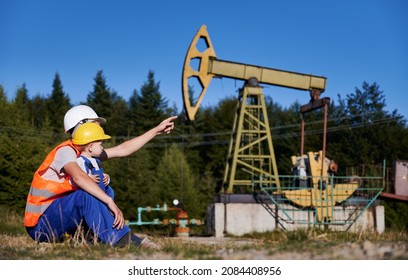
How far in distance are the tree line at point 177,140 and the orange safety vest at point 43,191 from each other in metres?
8.73

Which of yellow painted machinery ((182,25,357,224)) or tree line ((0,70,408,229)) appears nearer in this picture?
yellow painted machinery ((182,25,357,224))

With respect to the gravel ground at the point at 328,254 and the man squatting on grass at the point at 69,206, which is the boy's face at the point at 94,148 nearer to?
the man squatting on grass at the point at 69,206

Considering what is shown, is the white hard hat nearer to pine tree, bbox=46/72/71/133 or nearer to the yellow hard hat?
the yellow hard hat

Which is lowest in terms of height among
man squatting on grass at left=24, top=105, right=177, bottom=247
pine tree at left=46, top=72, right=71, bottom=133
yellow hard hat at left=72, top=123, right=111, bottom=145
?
man squatting on grass at left=24, top=105, right=177, bottom=247

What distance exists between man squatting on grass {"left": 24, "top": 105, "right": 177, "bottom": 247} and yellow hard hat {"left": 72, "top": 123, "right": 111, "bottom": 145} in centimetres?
5

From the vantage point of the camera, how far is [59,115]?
28.7 m

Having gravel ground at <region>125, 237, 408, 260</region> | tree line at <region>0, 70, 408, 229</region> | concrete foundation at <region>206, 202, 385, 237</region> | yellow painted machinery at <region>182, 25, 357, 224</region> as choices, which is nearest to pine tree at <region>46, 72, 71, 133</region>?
tree line at <region>0, 70, 408, 229</region>

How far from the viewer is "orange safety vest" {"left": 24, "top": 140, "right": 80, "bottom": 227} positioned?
372cm

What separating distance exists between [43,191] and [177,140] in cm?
2883

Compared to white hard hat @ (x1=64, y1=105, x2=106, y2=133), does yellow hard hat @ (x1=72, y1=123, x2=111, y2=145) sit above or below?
below

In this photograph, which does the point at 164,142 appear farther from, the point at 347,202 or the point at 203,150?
the point at 347,202

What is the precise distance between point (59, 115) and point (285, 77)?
56.1ft

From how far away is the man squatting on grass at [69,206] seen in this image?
11.6ft

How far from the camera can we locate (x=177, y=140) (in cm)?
3256
